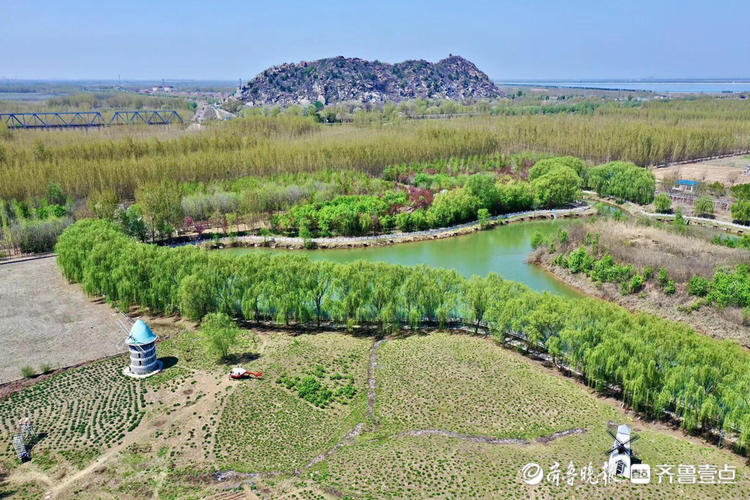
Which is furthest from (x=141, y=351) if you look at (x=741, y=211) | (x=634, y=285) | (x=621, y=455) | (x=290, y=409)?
(x=741, y=211)

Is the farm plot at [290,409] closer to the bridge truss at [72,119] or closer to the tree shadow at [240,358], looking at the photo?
the tree shadow at [240,358]

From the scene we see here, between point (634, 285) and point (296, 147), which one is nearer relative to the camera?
point (634, 285)

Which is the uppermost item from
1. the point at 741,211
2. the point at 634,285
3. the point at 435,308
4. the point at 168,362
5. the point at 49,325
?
the point at 741,211

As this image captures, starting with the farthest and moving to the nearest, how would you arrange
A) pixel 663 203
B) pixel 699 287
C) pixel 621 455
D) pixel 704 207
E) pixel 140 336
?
pixel 663 203, pixel 704 207, pixel 699 287, pixel 140 336, pixel 621 455

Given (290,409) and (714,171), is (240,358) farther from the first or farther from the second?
(714,171)

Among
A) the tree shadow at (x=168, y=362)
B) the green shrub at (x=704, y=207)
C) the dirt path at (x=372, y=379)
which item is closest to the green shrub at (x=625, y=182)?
the green shrub at (x=704, y=207)

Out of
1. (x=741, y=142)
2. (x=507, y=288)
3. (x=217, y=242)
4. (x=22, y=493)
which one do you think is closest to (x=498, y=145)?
(x=741, y=142)

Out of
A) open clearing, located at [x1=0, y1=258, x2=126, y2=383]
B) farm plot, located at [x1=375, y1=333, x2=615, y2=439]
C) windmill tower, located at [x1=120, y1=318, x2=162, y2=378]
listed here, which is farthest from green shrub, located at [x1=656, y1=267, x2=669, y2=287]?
open clearing, located at [x1=0, y1=258, x2=126, y2=383]

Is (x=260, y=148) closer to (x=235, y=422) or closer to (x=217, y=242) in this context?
(x=217, y=242)
